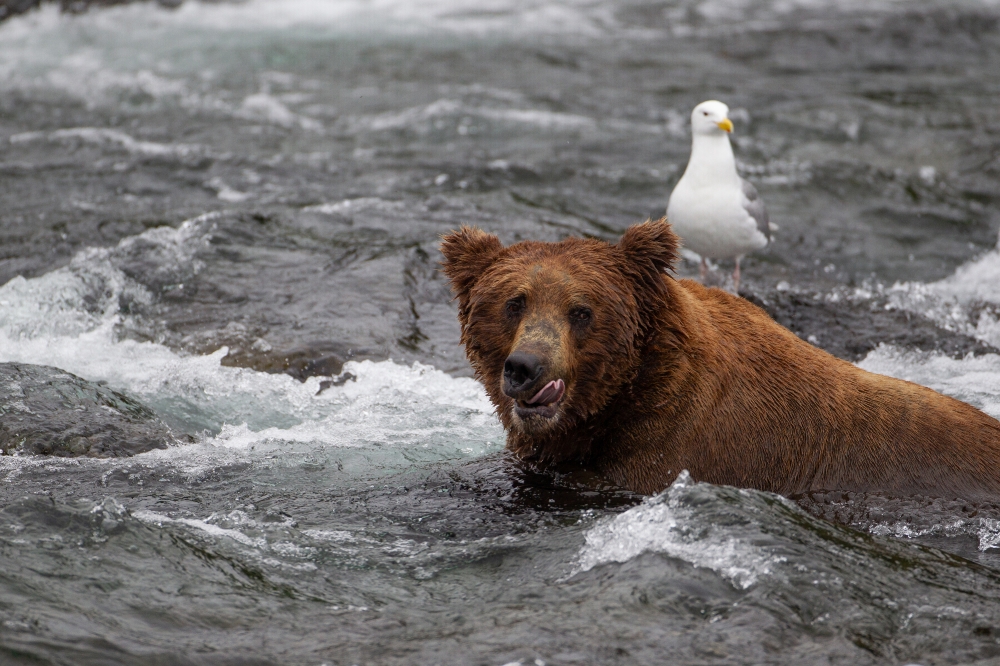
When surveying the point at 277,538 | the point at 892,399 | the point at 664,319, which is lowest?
the point at 277,538

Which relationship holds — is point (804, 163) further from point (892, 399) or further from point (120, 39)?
point (120, 39)

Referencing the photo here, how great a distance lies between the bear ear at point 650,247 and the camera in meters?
4.91

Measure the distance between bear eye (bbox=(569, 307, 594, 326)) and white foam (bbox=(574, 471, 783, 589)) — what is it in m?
0.72

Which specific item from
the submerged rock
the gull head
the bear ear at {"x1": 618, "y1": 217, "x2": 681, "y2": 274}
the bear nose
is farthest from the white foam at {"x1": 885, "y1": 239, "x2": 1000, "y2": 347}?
the submerged rock

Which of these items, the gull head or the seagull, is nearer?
the seagull

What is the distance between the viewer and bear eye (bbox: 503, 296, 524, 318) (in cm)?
480

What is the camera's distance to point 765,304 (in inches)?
328

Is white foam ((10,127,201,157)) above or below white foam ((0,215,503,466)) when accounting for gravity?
above

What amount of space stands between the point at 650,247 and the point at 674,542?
1.23m

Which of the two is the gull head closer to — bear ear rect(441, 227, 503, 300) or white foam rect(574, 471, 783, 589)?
bear ear rect(441, 227, 503, 300)

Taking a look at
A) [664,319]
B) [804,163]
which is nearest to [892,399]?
[664,319]

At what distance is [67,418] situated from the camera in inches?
231

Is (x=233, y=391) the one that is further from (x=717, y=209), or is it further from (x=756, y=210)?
(x=756, y=210)

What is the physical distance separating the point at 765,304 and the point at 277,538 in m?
4.66
